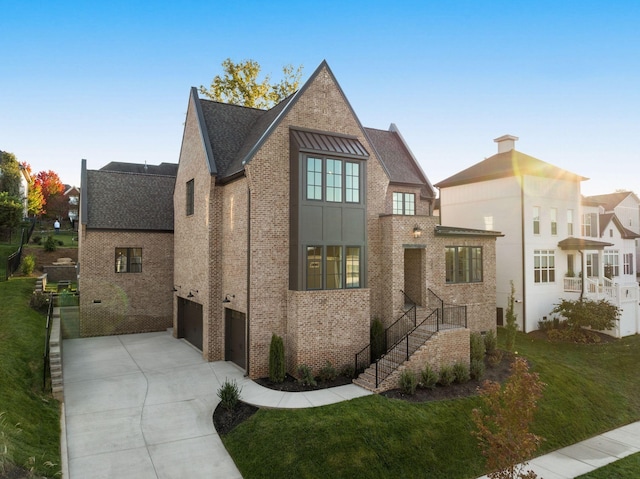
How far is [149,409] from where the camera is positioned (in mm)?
12445

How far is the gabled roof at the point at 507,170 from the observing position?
2586cm

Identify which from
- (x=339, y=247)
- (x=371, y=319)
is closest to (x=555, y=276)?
(x=371, y=319)

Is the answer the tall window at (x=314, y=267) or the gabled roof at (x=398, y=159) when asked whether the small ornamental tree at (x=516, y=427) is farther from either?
the gabled roof at (x=398, y=159)

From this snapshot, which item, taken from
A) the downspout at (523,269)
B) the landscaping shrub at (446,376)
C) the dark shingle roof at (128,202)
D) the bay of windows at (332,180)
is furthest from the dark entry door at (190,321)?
the downspout at (523,269)

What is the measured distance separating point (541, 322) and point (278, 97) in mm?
25223

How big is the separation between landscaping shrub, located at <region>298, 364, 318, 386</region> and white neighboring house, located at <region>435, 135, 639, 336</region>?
16213mm

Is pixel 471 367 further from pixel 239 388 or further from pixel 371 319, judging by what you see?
pixel 239 388

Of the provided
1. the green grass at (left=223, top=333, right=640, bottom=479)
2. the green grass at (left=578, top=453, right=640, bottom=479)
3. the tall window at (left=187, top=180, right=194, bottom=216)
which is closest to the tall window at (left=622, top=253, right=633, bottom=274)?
the green grass at (left=223, top=333, right=640, bottom=479)

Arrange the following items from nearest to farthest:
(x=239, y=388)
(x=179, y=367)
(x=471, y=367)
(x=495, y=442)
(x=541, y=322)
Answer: (x=495, y=442)
(x=239, y=388)
(x=471, y=367)
(x=179, y=367)
(x=541, y=322)

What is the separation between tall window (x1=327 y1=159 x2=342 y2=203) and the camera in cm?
1560

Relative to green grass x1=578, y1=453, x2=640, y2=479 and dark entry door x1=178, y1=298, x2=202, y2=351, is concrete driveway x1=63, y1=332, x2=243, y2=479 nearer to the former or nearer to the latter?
dark entry door x1=178, y1=298, x2=202, y2=351

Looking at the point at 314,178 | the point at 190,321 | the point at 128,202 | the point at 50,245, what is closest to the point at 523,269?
the point at 314,178

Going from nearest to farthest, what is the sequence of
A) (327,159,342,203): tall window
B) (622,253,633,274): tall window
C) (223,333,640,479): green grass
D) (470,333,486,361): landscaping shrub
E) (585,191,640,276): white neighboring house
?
(223,333,640,479): green grass < (327,159,342,203): tall window < (470,333,486,361): landscaping shrub < (622,253,633,274): tall window < (585,191,640,276): white neighboring house

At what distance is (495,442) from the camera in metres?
8.93
